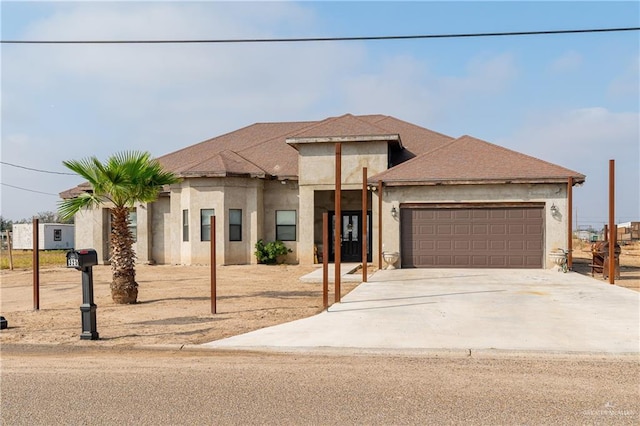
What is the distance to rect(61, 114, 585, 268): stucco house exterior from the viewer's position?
22.6m

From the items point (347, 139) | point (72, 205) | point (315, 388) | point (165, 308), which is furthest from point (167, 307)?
point (347, 139)

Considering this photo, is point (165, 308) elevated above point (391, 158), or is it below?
below

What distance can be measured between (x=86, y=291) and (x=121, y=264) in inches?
170

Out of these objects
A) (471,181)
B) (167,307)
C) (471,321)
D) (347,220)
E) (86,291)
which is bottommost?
(167,307)

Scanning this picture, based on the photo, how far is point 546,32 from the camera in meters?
14.3

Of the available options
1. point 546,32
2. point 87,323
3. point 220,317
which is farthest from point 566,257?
point 87,323

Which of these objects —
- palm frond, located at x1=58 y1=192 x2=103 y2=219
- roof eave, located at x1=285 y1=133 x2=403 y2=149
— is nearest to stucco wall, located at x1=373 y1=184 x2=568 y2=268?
roof eave, located at x1=285 y1=133 x2=403 y2=149

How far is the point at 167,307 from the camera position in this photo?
14023mm

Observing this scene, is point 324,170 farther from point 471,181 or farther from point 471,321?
point 471,321

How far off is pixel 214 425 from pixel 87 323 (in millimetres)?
5437

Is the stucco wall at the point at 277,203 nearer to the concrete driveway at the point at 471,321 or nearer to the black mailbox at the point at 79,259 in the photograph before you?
the concrete driveway at the point at 471,321

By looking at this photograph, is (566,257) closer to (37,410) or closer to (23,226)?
(37,410)

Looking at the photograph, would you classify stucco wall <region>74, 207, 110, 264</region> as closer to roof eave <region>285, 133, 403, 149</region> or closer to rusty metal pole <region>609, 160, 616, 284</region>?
roof eave <region>285, 133, 403, 149</region>

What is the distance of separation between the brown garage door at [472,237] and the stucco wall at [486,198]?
1.03 ft
